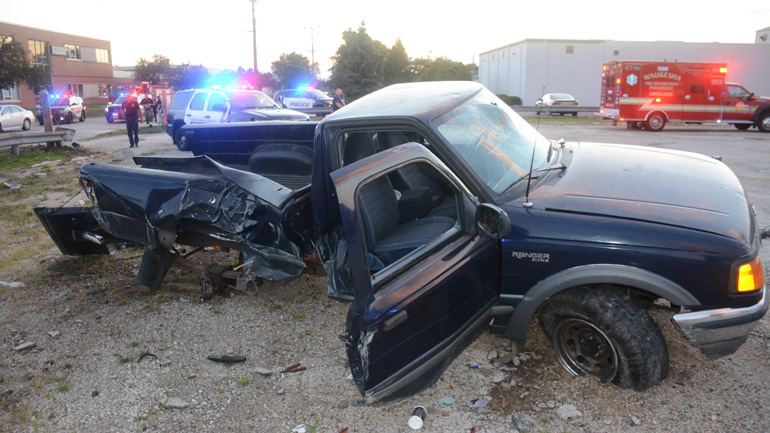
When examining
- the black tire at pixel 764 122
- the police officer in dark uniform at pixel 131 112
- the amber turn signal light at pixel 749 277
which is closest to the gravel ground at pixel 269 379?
the amber turn signal light at pixel 749 277

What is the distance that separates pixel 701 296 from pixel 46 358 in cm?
438

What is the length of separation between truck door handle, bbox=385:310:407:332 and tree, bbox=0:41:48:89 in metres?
39.7

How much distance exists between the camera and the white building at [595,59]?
4184 centimetres

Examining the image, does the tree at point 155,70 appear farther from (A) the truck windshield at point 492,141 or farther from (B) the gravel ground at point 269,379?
(A) the truck windshield at point 492,141

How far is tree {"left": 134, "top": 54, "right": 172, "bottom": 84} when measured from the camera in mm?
58469

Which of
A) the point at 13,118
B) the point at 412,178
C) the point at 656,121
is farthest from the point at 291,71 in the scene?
the point at 412,178

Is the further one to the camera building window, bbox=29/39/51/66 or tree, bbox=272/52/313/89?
tree, bbox=272/52/313/89

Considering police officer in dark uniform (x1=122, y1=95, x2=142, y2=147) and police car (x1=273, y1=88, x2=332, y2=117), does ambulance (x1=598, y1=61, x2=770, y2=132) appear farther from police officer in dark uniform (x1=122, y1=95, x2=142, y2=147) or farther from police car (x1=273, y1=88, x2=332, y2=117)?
police officer in dark uniform (x1=122, y1=95, x2=142, y2=147)

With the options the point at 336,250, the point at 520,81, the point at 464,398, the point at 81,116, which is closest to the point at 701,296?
the point at 464,398

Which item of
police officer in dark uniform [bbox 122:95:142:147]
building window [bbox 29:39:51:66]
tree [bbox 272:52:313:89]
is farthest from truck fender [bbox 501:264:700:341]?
tree [bbox 272:52:313:89]

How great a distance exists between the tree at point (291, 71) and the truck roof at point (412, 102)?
69863 mm

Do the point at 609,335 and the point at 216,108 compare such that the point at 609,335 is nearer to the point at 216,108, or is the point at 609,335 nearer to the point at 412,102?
the point at 412,102

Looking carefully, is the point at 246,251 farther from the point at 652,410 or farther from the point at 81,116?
the point at 81,116

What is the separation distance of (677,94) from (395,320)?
21.6 meters
